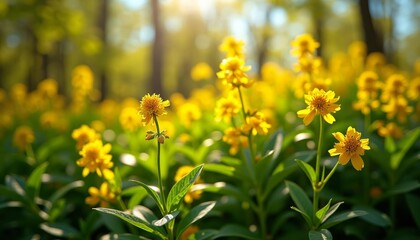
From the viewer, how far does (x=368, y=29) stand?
704 centimetres

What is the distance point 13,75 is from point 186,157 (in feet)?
67.9

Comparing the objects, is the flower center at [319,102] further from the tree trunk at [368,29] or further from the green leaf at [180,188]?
the tree trunk at [368,29]

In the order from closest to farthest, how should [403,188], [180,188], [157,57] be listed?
[180,188] < [403,188] < [157,57]

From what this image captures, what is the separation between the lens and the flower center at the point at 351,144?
5.15 feet

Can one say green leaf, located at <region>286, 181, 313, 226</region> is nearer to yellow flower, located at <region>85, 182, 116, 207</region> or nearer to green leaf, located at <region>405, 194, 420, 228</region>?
green leaf, located at <region>405, 194, 420, 228</region>

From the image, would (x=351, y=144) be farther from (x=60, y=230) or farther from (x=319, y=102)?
(x=60, y=230)

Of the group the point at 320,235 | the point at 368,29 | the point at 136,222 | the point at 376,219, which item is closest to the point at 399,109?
the point at 376,219

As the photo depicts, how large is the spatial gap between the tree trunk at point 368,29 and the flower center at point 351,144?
6.14 m

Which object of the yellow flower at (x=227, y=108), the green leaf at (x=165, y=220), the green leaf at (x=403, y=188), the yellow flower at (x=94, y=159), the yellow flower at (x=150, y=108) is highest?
the yellow flower at (x=227, y=108)

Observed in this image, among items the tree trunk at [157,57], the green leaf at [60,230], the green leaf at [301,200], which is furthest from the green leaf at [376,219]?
the tree trunk at [157,57]

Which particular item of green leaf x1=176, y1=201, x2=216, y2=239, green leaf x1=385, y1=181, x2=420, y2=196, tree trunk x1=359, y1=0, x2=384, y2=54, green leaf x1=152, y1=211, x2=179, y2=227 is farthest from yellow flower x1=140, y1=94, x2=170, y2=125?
tree trunk x1=359, y1=0, x2=384, y2=54

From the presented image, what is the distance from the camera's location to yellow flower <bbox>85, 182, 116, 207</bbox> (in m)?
2.13

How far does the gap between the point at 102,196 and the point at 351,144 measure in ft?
4.48

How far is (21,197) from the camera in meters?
2.45
